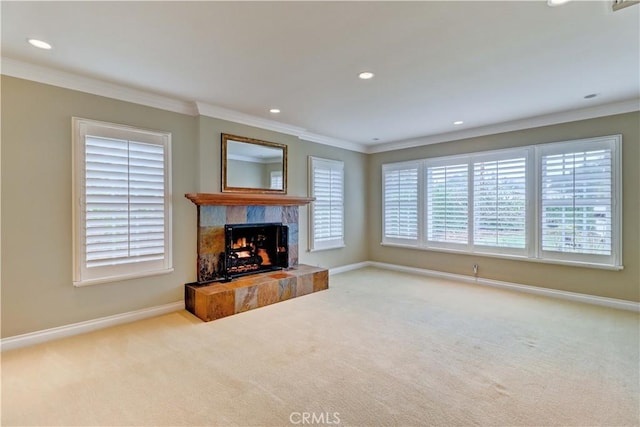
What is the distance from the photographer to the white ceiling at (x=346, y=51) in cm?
214

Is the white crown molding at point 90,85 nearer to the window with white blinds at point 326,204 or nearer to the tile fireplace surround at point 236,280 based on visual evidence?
the tile fireplace surround at point 236,280

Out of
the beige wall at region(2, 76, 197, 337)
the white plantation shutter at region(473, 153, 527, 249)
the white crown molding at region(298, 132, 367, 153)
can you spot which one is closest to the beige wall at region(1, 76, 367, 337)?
the beige wall at region(2, 76, 197, 337)

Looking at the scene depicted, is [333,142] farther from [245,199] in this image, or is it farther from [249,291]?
[249,291]

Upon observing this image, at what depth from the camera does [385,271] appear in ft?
21.1

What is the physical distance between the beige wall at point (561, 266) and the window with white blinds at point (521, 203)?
11 centimetres

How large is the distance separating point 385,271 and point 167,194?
444 centimetres

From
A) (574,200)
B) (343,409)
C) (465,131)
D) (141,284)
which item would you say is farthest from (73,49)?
(574,200)

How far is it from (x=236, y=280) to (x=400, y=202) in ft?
12.3

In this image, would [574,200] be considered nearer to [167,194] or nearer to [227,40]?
[227,40]

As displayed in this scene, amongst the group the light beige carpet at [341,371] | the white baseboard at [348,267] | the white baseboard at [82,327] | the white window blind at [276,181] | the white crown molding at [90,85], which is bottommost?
the light beige carpet at [341,371]

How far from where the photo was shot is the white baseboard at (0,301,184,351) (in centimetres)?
295

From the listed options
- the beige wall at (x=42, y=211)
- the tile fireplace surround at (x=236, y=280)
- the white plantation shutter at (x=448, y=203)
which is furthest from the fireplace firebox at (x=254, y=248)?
the white plantation shutter at (x=448, y=203)

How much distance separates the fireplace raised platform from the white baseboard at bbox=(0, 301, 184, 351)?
311 mm

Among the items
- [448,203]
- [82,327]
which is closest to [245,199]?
[82,327]
